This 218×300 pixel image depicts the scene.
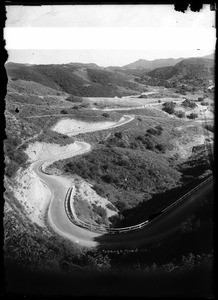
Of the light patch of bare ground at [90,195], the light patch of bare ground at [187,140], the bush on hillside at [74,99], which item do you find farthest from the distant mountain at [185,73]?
the light patch of bare ground at [90,195]

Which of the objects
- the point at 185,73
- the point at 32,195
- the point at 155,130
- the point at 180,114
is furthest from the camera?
the point at 185,73

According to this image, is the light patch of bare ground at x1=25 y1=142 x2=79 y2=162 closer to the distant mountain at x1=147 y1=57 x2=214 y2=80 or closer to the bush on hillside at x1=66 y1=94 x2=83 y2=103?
the bush on hillside at x1=66 y1=94 x2=83 y2=103

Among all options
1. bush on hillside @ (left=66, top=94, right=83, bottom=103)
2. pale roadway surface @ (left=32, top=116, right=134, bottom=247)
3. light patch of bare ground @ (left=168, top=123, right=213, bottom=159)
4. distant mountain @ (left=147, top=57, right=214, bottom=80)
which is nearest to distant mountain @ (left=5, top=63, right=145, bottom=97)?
bush on hillside @ (left=66, top=94, right=83, bottom=103)

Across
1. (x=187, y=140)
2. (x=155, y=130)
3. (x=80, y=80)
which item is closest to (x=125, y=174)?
(x=187, y=140)

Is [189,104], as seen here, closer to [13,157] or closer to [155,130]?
[155,130]

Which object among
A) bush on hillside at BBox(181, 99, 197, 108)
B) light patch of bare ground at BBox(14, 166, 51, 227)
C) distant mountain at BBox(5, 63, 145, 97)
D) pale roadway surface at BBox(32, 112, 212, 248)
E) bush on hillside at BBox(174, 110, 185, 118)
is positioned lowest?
pale roadway surface at BBox(32, 112, 212, 248)

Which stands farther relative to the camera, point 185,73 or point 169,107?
point 185,73

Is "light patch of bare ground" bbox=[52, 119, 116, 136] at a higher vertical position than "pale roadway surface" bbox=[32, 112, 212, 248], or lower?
higher

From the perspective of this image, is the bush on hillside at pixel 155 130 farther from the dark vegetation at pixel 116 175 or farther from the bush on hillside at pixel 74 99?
the bush on hillside at pixel 74 99
